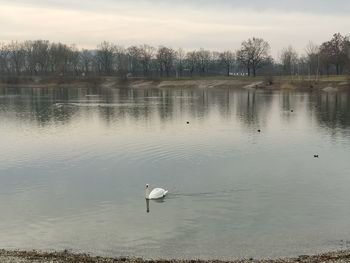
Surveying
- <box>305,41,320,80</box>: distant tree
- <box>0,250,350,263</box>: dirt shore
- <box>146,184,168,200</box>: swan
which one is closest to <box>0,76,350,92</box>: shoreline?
<box>305,41,320,80</box>: distant tree

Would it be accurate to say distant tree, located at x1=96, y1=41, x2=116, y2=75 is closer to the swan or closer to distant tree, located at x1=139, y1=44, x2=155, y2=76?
distant tree, located at x1=139, y1=44, x2=155, y2=76

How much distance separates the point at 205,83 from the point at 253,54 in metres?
24.5

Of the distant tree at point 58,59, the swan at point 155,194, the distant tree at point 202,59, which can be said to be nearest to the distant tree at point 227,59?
the distant tree at point 202,59

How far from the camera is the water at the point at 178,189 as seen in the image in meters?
19.1

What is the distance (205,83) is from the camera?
155m

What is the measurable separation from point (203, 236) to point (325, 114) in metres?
49.2

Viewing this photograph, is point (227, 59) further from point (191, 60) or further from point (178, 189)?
point (178, 189)

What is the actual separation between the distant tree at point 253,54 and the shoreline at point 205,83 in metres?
16.3

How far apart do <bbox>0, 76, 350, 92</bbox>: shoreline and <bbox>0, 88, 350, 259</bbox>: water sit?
71354 mm

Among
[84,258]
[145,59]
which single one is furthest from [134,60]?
[84,258]

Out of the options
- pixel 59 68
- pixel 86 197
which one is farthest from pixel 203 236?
pixel 59 68

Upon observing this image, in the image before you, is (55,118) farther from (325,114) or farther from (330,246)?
(330,246)

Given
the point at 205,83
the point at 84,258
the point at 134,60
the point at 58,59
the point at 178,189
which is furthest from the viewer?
the point at 134,60

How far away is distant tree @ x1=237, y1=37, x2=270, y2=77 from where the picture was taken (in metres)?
167
